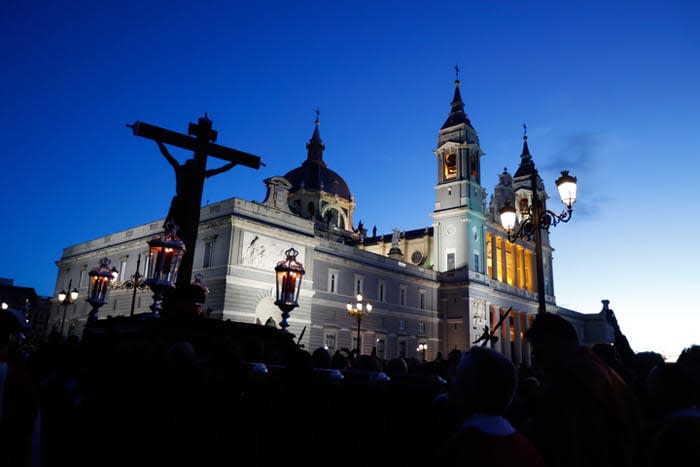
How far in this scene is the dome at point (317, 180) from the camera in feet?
193

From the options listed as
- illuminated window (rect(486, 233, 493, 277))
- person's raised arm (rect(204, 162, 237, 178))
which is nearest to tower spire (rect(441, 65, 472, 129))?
A: illuminated window (rect(486, 233, 493, 277))

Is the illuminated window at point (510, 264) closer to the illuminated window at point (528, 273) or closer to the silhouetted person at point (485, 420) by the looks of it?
the illuminated window at point (528, 273)

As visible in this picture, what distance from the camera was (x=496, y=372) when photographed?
6.63 feet

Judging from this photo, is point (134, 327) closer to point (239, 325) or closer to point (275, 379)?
point (239, 325)

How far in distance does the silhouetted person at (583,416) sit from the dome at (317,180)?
183 feet

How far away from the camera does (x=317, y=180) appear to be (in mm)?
59531

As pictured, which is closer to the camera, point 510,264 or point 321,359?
point 321,359

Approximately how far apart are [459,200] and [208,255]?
85.7 feet

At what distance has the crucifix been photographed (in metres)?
8.91

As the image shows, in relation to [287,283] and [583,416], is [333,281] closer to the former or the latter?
[287,283]

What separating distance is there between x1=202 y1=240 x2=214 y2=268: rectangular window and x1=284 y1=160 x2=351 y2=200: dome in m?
29.7

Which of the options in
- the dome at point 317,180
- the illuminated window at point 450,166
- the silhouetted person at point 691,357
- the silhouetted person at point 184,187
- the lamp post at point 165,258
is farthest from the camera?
the dome at point 317,180

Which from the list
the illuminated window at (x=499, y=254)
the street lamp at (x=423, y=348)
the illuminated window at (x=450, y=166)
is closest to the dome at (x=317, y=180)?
the illuminated window at (x=450, y=166)

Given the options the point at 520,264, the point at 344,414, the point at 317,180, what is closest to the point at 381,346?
the point at 520,264
